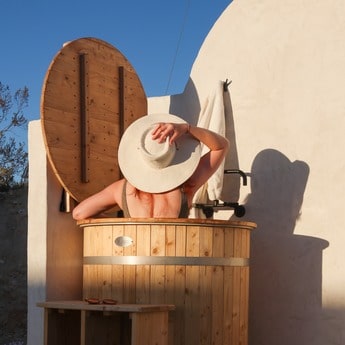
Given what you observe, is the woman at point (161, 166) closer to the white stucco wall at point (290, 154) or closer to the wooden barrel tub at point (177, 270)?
the wooden barrel tub at point (177, 270)

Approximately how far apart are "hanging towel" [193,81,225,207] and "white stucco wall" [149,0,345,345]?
19 cm

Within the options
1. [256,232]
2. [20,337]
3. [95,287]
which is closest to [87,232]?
[95,287]

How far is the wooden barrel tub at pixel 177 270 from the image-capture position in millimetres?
5395

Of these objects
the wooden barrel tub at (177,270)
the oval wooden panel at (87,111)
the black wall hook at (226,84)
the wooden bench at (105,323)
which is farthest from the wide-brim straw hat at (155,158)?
the black wall hook at (226,84)

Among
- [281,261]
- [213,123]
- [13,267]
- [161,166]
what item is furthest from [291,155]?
[13,267]

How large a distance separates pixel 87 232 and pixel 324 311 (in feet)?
6.47

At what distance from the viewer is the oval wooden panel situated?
619cm

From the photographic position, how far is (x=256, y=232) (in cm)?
675

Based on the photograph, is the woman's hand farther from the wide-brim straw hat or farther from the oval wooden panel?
the oval wooden panel

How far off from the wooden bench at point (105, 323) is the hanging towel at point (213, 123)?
1.61 metres

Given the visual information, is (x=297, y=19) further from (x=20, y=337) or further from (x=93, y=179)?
(x=20, y=337)

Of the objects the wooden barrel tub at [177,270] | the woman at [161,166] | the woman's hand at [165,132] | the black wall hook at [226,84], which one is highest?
the black wall hook at [226,84]

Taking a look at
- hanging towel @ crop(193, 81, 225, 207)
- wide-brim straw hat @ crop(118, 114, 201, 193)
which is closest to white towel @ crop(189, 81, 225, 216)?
hanging towel @ crop(193, 81, 225, 207)

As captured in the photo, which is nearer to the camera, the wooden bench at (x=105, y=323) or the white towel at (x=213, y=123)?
the wooden bench at (x=105, y=323)
